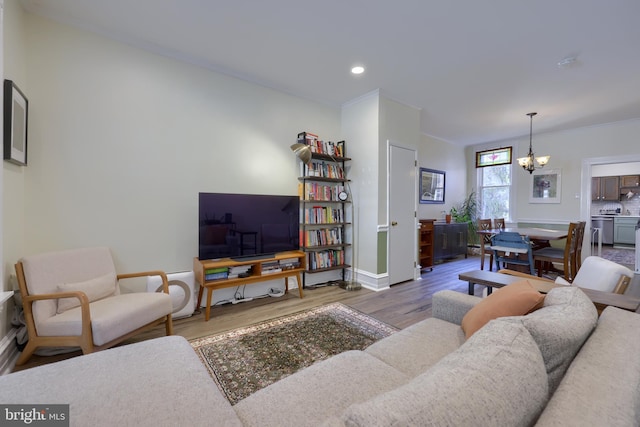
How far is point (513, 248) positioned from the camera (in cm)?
360

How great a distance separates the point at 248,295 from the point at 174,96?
241cm

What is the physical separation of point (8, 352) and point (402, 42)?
4008 millimetres

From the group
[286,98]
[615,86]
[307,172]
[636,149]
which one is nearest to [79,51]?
[286,98]

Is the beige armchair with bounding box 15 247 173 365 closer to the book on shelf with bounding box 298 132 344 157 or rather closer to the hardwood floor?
the hardwood floor

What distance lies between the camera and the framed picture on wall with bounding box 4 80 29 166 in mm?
1837

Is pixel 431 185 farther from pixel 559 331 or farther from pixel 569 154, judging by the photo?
pixel 559 331

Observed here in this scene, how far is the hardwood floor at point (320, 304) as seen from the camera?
8.37ft

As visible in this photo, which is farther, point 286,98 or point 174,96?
point 286,98

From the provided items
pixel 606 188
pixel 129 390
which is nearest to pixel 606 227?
pixel 606 188

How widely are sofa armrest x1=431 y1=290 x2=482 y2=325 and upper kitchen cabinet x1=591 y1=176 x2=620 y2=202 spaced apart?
367 inches

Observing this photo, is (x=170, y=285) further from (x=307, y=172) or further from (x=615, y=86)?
(x=615, y=86)

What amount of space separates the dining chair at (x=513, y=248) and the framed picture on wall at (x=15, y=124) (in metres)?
4.99

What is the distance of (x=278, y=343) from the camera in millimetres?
2262

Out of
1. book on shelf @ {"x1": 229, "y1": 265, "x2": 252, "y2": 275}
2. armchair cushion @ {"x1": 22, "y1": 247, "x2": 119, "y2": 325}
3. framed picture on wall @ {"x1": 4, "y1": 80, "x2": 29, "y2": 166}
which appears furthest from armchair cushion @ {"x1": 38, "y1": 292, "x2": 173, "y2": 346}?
framed picture on wall @ {"x1": 4, "y1": 80, "x2": 29, "y2": 166}
